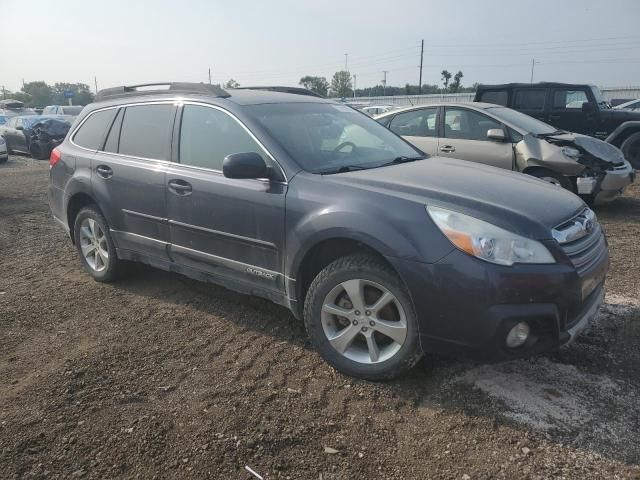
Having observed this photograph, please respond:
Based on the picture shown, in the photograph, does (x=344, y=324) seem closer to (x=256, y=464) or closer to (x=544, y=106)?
(x=256, y=464)

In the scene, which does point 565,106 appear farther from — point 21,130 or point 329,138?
point 21,130

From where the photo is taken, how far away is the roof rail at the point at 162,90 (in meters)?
4.05

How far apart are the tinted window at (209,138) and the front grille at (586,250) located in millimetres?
2002

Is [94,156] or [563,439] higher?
[94,156]

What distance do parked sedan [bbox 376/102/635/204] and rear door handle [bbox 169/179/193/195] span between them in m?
4.92

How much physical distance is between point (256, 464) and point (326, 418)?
0.48 m

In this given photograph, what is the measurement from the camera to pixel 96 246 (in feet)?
16.1

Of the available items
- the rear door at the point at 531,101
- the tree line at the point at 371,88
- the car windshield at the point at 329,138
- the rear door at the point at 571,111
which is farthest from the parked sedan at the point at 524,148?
the tree line at the point at 371,88

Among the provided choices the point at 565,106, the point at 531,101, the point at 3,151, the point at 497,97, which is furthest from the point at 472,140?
the point at 3,151

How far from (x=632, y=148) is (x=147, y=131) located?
997 centimetres

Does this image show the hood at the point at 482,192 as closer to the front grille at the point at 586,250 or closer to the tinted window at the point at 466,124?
the front grille at the point at 586,250

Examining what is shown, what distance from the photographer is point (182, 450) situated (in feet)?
8.38

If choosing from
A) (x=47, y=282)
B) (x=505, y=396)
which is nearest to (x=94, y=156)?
(x=47, y=282)

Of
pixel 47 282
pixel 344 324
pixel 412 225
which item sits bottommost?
pixel 47 282
